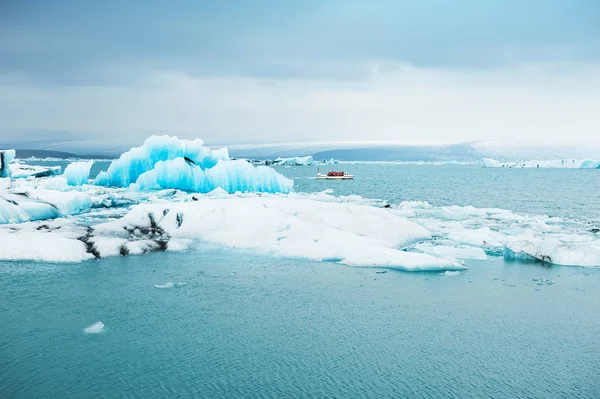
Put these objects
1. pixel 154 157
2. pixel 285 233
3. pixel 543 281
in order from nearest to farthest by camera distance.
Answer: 1. pixel 543 281
2. pixel 285 233
3. pixel 154 157

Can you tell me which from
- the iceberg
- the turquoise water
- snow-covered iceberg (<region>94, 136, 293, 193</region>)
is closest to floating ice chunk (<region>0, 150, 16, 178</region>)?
snow-covered iceberg (<region>94, 136, 293, 193</region>)

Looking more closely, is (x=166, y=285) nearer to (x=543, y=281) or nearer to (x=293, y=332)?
(x=293, y=332)

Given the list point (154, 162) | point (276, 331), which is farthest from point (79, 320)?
point (154, 162)

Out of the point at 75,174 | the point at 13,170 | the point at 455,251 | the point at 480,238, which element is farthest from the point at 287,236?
the point at 13,170

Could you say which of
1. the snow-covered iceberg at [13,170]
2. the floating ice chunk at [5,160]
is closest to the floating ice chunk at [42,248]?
the floating ice chunk at [5,160]

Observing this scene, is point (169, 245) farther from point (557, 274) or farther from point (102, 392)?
point (557, 274)

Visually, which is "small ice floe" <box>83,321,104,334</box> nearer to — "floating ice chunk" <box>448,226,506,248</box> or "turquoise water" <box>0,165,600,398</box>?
"turquoise water" <box>0,165,600,398</box>

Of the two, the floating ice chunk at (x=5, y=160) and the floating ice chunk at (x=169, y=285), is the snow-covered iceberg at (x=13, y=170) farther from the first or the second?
the floating ice chunk at (x=169, y=285)
